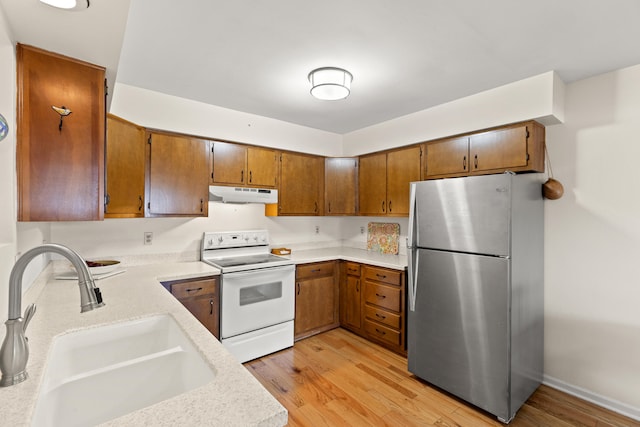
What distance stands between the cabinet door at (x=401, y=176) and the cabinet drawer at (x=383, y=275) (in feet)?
2.07

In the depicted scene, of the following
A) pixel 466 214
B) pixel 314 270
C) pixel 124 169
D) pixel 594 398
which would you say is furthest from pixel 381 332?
pixel 124 169

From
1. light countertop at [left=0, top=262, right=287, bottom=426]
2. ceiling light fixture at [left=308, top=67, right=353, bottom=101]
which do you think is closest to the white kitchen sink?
light countertop at [left=0, top=262, right=287, bottom=426]

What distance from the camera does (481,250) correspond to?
2170mm

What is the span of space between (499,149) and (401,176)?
978 mm

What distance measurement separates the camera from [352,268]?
3426 millimetres

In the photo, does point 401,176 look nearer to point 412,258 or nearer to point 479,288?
point 412,258

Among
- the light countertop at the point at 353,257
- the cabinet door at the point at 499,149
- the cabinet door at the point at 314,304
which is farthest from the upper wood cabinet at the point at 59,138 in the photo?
the cabinet door at the point at 499,149

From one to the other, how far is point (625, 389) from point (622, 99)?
82.0 inches

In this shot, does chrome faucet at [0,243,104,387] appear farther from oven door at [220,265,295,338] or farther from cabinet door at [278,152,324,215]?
cabinet door at [278,152,324,215]

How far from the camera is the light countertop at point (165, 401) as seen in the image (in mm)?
732

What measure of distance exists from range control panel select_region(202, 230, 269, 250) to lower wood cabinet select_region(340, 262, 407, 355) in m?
1.00

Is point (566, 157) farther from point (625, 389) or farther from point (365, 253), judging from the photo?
point (365, 253)

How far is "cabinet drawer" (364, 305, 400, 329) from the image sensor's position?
2973mm

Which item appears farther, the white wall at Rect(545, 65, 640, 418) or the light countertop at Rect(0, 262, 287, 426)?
the white wall at Rect(545, 65, 640, 418)
